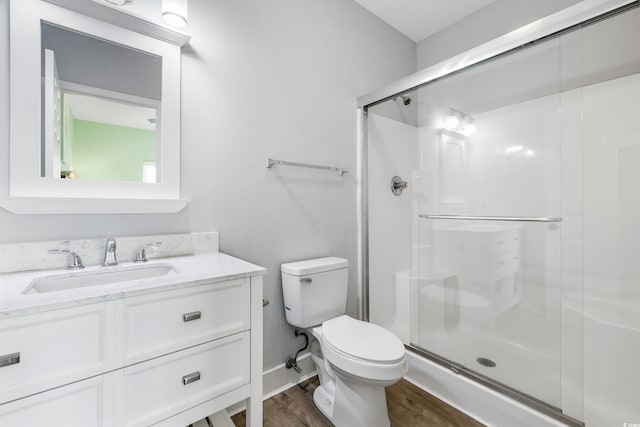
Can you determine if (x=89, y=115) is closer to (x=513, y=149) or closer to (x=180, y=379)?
(x=180, y=379)

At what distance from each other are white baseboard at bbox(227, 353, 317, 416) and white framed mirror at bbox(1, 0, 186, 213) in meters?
1.08

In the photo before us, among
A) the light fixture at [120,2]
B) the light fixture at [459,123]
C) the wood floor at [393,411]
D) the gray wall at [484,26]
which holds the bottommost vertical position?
the wood floor at [393,411]

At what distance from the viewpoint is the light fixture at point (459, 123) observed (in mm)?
2038

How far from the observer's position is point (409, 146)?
229cm

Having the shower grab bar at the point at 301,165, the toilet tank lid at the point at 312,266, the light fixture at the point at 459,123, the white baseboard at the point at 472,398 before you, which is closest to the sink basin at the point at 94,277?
the toilet tank lid at the point at 312,266

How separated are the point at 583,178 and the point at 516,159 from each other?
0.35m

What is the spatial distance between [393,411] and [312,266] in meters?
0.89

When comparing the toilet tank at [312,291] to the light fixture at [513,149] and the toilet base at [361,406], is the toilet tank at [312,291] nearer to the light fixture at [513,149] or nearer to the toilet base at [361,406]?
the toilet base at [361,406]

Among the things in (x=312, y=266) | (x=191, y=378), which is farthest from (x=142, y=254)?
(x=312, y=266)

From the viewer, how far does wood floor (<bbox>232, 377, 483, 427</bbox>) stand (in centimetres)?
150

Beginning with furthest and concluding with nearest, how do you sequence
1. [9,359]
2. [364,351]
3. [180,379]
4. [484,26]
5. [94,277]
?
1. [484,26]
2. [364,351]
3. [94,277]
4. [180,379]
5. [9,359]

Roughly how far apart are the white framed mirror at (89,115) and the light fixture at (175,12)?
0.10 m

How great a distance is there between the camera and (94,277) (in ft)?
3.58

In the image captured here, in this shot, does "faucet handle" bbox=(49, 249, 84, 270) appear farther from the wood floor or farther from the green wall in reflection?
the wood floor
